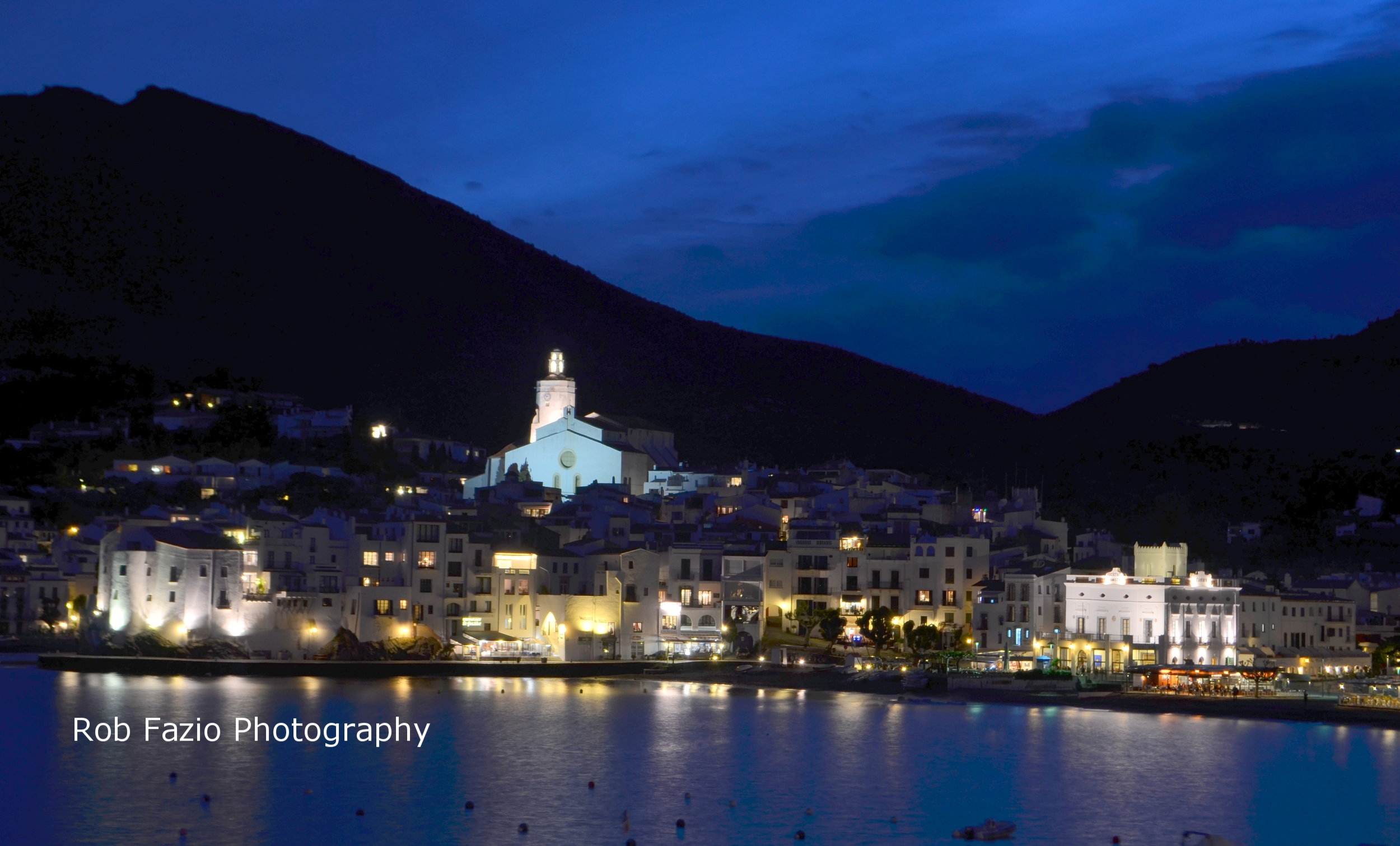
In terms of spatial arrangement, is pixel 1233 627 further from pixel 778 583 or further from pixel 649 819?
pixel 649 819

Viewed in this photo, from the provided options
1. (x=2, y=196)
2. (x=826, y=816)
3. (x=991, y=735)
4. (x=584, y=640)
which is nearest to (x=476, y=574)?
(x=584, y=640)

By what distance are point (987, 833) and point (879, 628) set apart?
26.9m

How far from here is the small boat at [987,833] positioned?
1166 inches

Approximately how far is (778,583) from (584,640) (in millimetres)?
6835

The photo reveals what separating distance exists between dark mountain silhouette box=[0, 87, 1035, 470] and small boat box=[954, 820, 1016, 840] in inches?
3139

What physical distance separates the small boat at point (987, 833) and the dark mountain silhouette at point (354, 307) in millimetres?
79740

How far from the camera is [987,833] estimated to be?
29.7m

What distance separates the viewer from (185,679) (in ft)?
172

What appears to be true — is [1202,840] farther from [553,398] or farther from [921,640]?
[553,398]

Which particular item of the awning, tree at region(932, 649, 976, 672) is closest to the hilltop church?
the awning

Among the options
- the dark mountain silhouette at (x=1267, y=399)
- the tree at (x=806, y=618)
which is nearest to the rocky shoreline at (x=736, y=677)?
the tree at (x=806, y=618)

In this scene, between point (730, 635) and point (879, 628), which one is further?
point (730, 635)

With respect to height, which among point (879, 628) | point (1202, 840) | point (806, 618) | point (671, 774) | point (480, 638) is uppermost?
point (806, 618)

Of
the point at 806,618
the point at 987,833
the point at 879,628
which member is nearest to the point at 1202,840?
the point at 987,833
